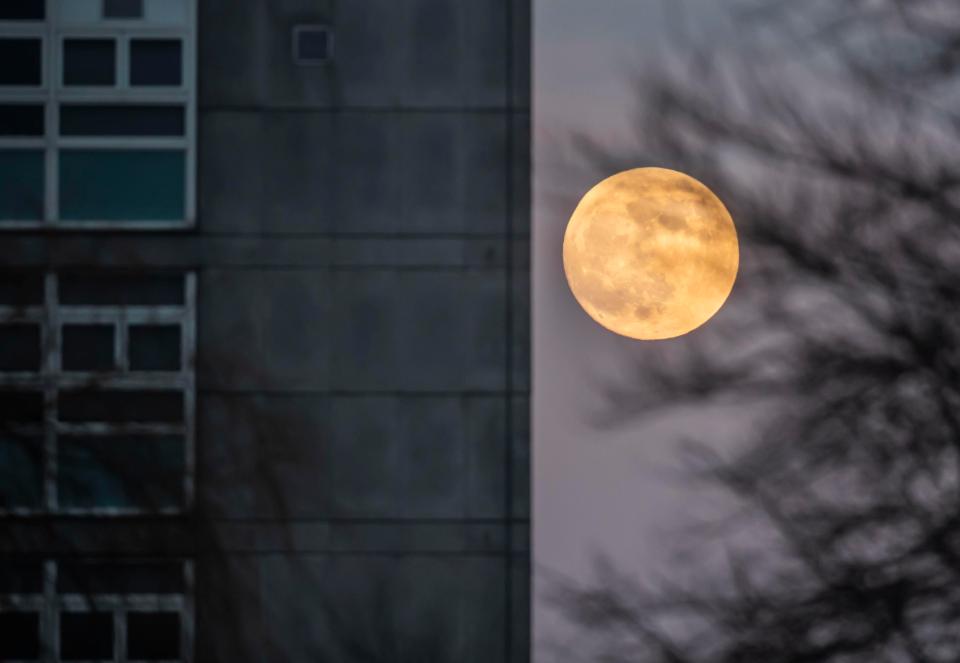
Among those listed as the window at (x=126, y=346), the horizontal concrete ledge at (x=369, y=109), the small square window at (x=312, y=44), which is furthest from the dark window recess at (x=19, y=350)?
the small square window at (x=312, y=44)

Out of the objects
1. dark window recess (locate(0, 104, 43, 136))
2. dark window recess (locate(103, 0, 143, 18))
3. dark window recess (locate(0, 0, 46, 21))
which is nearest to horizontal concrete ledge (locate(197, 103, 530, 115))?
dark window recess (locate(103, 0, 143, 18))

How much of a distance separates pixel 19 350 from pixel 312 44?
469 centimetres

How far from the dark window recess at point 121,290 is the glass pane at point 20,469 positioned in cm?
235

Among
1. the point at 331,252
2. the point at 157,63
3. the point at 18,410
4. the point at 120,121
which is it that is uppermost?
the point at 157,63

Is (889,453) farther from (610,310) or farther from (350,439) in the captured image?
(350,439)

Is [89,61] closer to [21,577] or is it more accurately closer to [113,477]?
[113,477]

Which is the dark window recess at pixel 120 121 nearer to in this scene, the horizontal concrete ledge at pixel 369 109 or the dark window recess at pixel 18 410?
the horizontal concrete ledge at pixel 369 109

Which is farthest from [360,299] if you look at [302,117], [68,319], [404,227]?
[68,319]

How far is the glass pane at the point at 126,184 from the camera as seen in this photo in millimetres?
16578

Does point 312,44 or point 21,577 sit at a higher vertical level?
point 312,44

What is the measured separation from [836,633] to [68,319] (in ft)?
33.1

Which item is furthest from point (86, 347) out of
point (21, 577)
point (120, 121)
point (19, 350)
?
point (21, 577)

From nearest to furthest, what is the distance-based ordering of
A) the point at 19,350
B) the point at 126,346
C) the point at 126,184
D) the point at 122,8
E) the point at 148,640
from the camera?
the point at 148,640
the point at 19,350
the point at 126,346
the point at 126,184
the point at 122,8

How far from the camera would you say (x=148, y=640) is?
16250mm
